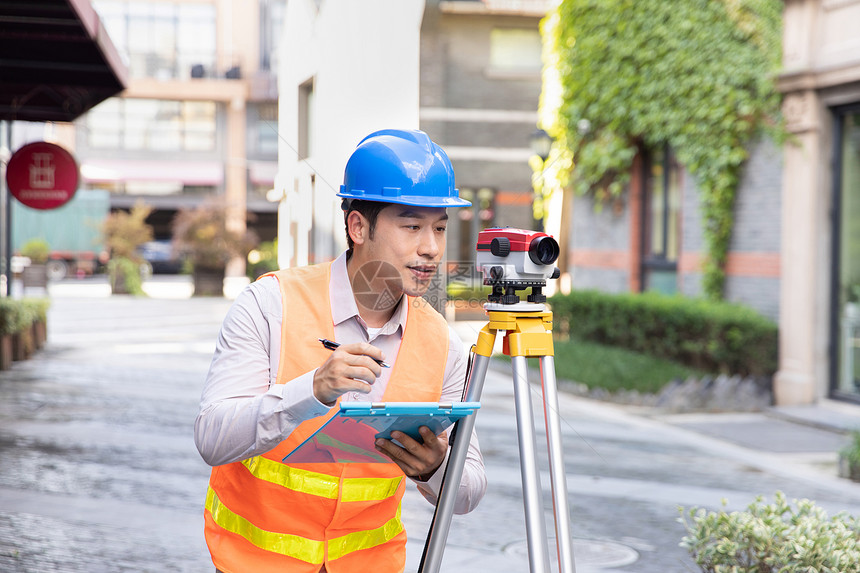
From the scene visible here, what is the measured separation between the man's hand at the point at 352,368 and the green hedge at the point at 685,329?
9032 mm

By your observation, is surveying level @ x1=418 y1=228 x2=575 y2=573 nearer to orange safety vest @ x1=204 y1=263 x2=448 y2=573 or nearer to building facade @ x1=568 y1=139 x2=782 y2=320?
orange safety vest @ x1=204 y1=263 x2=448 y2=573

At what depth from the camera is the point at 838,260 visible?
966 cm

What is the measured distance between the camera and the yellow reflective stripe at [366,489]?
1.91 meters

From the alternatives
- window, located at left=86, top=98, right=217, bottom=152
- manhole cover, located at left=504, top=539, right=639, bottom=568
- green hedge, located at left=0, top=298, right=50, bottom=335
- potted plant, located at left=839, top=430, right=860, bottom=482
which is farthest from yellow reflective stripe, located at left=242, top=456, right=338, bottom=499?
window, located at left=86, top=98, right=217, bottom=152

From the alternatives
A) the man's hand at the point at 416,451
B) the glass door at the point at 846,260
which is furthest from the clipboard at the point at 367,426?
the glass door at the point at 846,260

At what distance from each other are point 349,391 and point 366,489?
1.03 ft

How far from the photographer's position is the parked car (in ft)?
119

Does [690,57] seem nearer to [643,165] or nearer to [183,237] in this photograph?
[643,165]

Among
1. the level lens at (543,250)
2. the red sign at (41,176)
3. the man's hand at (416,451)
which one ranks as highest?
the red sign at (41,176)

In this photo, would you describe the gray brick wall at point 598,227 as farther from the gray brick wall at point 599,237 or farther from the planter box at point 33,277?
the planter box at point 33,277

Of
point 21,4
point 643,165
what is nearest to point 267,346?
point 21,4

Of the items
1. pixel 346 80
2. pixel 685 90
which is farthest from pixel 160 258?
pixel 346 80

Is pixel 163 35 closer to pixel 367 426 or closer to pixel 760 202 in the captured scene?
pixel 760 202

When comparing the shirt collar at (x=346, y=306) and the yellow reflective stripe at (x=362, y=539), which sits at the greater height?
the shirt collar at (x=346, y=306)
